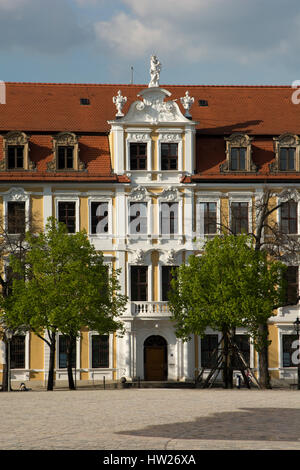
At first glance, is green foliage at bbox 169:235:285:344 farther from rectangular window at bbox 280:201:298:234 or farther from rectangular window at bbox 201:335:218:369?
rectangular window at bbox 280:201:298:234

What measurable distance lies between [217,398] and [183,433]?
482 inches

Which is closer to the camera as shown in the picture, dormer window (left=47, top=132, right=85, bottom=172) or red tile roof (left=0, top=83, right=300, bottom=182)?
dormer window (left=47, top=132, right=85, bottom=172)

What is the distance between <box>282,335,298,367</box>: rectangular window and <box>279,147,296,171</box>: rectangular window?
10.1 m

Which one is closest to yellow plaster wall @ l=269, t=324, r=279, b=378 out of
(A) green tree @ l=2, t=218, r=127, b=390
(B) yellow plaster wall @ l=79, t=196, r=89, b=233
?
(A) green tree @ l=2, t=218, r=127, b=390

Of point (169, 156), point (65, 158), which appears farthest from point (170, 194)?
point (65, 158)

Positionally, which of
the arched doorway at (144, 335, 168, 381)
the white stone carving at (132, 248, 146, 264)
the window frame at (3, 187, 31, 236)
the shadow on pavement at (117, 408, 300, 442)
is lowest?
the shadow on pavement at (117, 408, 300, 442)

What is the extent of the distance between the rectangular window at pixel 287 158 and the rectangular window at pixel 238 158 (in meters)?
2.23

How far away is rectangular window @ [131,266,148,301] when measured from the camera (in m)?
55.8

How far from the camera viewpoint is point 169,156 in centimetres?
5697

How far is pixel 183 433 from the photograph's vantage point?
23.8 m

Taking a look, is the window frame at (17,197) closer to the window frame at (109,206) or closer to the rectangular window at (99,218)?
the window frame at (109,206)

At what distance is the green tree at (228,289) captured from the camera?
46156 mm

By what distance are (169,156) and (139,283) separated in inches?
304

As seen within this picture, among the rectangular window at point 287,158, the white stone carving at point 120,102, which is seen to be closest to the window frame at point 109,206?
the white stone carving at point 120,102
